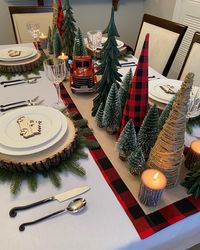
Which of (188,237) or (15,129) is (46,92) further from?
(188,237)

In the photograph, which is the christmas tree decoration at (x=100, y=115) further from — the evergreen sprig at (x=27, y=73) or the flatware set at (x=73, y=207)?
the evergreen sprig at (x=27, y=73)

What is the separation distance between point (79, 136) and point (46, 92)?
377 mm

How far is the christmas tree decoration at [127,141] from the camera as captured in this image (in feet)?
1.94

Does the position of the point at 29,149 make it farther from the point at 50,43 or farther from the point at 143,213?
the point at 50,43

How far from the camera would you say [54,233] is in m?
0.49

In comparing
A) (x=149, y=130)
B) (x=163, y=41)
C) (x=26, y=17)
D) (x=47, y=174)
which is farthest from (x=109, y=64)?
(x=26, y=17)

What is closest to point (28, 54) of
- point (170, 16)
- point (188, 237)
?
point (188, 237)

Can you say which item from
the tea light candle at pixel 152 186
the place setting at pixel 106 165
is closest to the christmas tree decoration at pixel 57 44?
the place setting at pixel 106 165

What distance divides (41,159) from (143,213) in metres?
0.29

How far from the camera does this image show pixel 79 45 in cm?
104

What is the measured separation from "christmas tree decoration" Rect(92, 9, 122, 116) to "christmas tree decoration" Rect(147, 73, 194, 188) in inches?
13.1

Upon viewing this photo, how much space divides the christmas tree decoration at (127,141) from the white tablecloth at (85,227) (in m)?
0.10

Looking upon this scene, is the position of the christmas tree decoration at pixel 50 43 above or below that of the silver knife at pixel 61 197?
above

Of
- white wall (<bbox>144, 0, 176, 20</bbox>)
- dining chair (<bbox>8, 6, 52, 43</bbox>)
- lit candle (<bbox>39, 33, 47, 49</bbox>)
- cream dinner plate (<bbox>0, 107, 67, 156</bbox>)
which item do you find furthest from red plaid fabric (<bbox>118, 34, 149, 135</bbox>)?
white wall (<bbox>144, 0, 176, 20</bbox>)
